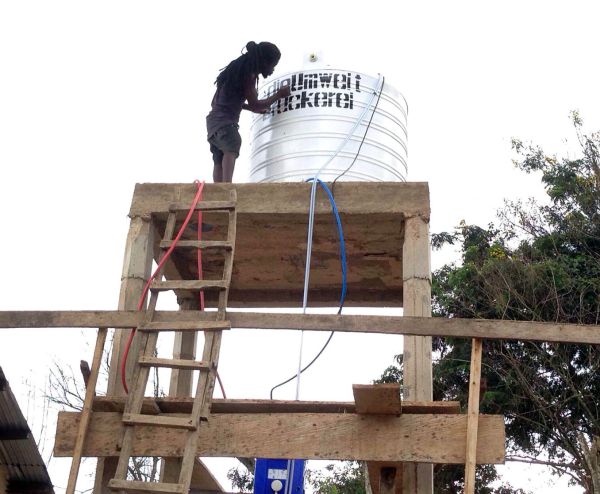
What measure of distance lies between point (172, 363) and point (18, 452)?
2.49m

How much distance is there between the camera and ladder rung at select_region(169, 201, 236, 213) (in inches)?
279

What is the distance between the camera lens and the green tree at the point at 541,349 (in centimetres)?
1831

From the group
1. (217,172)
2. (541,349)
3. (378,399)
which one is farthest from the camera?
(541,349)

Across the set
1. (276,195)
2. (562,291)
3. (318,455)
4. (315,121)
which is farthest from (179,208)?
(562,291)

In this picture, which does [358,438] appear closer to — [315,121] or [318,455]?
[318,455]

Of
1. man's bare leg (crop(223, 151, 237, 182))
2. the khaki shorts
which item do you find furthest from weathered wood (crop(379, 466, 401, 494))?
the khaki shorts

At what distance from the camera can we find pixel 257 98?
8.62m

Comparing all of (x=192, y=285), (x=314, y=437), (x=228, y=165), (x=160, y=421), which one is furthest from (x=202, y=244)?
(x=228, y=165)

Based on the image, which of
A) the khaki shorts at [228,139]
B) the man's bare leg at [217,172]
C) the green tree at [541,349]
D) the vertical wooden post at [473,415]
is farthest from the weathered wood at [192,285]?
the green tree at [541,349]

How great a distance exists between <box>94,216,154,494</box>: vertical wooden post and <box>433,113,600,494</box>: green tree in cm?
1203

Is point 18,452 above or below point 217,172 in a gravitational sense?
below

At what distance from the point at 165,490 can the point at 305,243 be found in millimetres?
3620

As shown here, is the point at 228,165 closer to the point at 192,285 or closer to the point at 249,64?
the point at 249,64

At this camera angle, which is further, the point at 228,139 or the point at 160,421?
the point at 228,139
